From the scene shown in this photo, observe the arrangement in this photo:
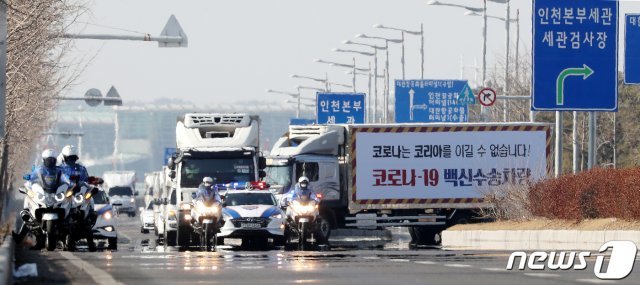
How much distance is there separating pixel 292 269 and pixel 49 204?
31.4ft

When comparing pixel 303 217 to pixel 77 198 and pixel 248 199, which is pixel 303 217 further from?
pixel 77 198

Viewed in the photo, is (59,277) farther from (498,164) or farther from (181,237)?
(498,164)

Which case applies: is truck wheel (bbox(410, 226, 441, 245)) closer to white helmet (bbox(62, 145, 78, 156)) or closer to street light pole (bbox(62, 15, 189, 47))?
street light pole (bbox(62, 15, 189, 47))

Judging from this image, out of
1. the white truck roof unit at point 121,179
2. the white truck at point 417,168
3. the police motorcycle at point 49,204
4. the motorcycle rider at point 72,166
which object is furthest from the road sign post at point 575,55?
the white truck roof unit at point 121,179

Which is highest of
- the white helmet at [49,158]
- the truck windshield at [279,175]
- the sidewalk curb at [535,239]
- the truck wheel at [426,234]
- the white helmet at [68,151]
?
the white helmet at [68,151]

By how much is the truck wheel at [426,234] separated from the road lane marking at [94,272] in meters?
23.3

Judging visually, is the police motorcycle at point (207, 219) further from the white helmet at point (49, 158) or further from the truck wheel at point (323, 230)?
the white helmet at point (49, 158)

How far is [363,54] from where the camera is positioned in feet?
297

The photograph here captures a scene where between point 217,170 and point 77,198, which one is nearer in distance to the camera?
point 77,198

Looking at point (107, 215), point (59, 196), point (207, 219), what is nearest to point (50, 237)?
point (59, 196)

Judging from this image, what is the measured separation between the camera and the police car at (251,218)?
3947 centimetres

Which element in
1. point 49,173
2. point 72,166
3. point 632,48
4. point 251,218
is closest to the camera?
point 49,173

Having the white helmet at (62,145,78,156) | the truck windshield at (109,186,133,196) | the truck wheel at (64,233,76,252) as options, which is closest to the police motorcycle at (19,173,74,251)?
the white helmet at (62,145,78,156)

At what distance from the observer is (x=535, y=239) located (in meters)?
35.0
